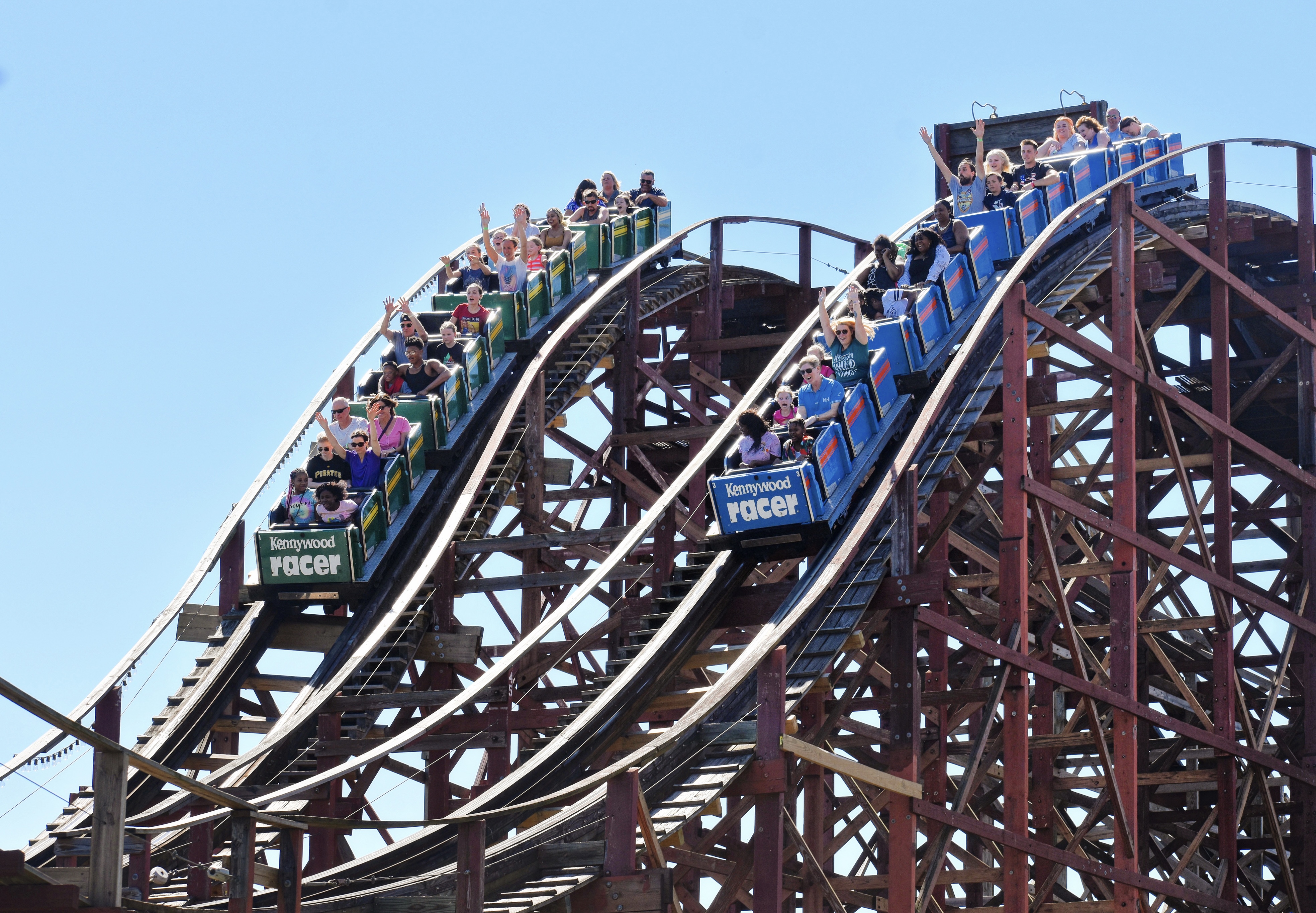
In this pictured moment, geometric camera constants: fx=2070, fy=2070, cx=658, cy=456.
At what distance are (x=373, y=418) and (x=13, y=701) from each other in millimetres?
8628

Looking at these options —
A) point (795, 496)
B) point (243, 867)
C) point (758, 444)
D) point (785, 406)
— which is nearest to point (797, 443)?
point (758, 444)

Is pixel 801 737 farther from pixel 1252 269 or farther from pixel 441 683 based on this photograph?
pixel 1252 269

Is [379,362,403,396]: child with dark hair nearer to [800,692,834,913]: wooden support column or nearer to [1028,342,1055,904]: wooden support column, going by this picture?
[800,692,834,913]: wooden support column

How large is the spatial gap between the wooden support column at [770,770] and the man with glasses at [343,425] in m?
5.77

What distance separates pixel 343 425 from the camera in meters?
16.5

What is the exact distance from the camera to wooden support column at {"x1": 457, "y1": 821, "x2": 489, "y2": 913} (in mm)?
10266

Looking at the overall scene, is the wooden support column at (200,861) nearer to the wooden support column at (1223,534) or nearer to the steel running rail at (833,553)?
the steel running rail at (833,553)

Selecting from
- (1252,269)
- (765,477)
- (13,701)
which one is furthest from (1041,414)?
(13,701)

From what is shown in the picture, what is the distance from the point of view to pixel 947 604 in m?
18.0

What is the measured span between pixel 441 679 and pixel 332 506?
169cm

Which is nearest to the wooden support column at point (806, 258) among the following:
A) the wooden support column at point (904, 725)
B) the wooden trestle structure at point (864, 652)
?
the wooden trestle structure at point (864, 652)

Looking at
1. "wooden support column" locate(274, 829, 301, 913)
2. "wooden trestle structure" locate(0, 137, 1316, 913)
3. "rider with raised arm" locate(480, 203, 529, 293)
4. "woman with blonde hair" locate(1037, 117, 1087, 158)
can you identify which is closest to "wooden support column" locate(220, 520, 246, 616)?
"wooden trestle structure" locate(0, 137, 1316, 913)

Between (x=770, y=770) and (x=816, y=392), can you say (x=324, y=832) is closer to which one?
(x=770, y=770)

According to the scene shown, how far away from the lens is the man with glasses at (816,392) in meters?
14.5
